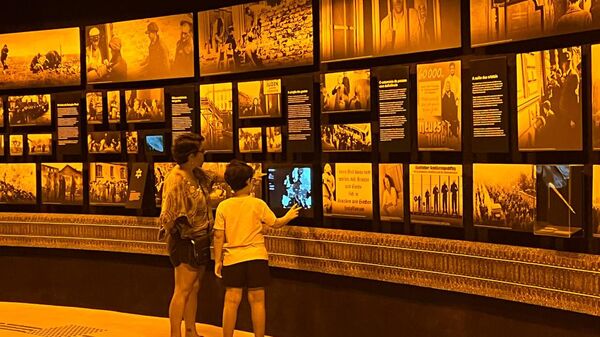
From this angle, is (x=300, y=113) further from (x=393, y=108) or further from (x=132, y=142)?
(x=132, y=142)

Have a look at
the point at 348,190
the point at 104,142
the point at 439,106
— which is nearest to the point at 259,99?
the point at 348,190

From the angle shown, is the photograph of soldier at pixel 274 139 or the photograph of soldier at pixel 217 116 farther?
the photograph of soldier at pixel 217 116

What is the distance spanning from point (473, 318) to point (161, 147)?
435 centimetres

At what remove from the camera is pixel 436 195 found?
6.98 meters

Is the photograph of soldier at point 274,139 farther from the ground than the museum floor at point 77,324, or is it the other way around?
the photograph of soldier at point 274,139

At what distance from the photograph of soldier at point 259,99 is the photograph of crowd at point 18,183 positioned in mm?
3347

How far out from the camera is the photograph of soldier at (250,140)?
8656mm

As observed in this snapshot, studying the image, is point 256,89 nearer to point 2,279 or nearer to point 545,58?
point 545,58

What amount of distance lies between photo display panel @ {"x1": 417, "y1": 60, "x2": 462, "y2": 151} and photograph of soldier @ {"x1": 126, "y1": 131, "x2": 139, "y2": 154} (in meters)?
3.99

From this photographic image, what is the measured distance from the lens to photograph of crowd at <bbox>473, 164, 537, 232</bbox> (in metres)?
6.21

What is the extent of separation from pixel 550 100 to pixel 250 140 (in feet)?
11.7

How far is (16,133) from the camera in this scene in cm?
1077

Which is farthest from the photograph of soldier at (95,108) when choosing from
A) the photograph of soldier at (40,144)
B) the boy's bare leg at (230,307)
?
the boy's bare leg at (230,307)

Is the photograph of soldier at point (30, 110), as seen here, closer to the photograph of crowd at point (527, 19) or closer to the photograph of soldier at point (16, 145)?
the photograph of soldier at point (16, 145)
